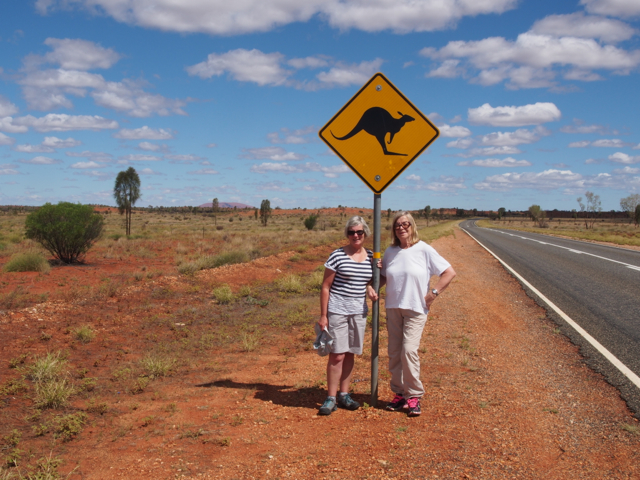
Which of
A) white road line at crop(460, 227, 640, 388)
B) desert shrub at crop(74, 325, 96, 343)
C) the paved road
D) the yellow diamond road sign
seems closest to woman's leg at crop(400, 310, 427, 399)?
the yellow diamond road sign

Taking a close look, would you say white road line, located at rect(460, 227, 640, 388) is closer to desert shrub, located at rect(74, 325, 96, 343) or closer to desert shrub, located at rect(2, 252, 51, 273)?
desert shrub, located at rect(74, 325, 96, 343)

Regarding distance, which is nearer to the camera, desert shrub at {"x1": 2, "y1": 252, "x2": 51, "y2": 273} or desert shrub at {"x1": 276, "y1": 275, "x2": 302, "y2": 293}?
desert shrub at {"x1": 276, "y1": 275, "x2": 302, "y2": 293}

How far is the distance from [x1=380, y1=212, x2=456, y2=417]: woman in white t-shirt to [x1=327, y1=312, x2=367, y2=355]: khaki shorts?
0.29 m

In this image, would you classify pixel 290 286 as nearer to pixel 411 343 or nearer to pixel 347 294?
Result: pixel 347 294

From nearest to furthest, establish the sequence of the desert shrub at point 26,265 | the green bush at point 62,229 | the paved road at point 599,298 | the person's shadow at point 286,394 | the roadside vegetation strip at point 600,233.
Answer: the person's shadow at point 286,394
the paved road at point 599,298
the desert shrub at point 26,265
the green bush at point 62,229
the roadside vegetation strip at point 600,233

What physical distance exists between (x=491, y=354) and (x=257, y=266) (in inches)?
430

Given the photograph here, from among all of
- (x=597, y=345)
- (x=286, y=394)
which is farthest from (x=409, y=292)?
(x=597, y=345)

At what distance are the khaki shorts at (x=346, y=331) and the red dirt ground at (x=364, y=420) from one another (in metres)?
0.64

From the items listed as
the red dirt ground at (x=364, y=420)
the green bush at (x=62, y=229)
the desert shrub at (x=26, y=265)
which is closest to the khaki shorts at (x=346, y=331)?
the red dirt ground at (x=364, y=420)

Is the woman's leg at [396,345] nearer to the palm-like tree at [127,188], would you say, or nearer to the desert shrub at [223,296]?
the desert shrub at [223,296]

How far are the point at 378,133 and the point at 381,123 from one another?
0.30 feet

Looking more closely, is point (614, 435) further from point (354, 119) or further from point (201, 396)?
point (201, 396)

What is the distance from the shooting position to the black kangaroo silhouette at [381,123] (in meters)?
4.20

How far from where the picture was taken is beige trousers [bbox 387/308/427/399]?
13.4 ft
